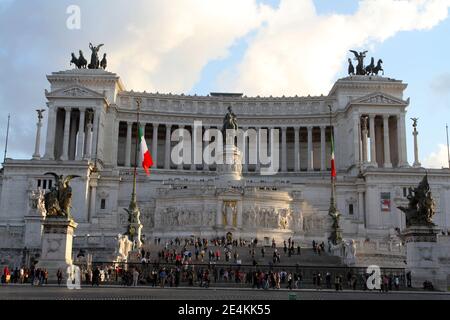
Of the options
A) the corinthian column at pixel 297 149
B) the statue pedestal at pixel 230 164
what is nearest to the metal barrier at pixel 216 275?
the statue pedestal at pixel 230 164

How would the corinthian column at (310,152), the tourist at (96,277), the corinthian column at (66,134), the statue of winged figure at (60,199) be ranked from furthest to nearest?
the corinthian column at (310,152) < the corinthian column at (66,134) < the statue of winged figure at (60,199) < the tourist at (96,277)

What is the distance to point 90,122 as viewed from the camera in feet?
295

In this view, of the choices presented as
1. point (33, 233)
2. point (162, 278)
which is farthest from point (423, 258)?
point (33, 233)

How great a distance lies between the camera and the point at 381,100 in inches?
3588

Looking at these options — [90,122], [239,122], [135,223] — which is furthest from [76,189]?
[239,122]

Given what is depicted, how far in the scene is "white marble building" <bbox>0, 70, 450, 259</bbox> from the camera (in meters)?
66.5

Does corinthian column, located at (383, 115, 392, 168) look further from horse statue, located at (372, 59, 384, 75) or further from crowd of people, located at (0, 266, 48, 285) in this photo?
crowd of people, located at (0, 266, 48, 285)

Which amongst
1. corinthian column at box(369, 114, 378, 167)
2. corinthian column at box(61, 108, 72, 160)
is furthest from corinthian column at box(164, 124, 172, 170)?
corinthian column at box(369, 114, 378, 167)

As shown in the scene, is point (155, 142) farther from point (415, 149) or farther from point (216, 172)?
point (415, 149)

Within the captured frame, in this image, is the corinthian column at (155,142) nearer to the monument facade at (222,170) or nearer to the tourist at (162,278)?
the monument facade at (222,170)

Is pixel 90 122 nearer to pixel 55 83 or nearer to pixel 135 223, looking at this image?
pixel 55 83

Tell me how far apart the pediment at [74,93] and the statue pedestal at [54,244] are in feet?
196

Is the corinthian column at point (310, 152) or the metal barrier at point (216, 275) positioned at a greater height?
the corinthian column at point (310, 152)

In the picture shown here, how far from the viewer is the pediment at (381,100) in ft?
297
